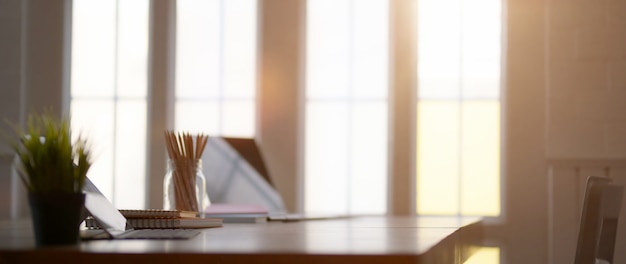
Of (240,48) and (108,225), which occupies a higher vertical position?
(240,48)

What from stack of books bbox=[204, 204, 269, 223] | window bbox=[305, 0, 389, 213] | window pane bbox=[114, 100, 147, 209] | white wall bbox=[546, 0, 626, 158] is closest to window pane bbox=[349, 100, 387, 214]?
window bbox=[305, 0, 389, 213]

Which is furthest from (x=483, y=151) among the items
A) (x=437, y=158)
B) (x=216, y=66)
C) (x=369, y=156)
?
(x=216, y=66)

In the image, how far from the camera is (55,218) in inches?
44.9

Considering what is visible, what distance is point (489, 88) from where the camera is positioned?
4.06 metres

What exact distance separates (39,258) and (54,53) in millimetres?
3294

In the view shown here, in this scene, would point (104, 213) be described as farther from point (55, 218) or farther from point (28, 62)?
point (28, 62)

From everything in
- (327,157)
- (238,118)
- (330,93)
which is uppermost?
(330,93)

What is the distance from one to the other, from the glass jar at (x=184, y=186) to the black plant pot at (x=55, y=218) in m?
0.90

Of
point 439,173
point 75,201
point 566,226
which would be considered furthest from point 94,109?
point 75,201

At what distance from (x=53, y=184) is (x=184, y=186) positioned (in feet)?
3.07

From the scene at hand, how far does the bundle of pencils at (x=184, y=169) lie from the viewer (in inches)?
81.7

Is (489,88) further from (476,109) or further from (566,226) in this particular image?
(566,226)

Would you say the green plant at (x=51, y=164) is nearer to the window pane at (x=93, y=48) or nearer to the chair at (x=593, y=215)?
the chair at (x=593, y=215)

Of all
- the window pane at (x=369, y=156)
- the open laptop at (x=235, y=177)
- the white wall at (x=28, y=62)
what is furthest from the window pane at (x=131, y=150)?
the open laptop at (x=235, y=177)
